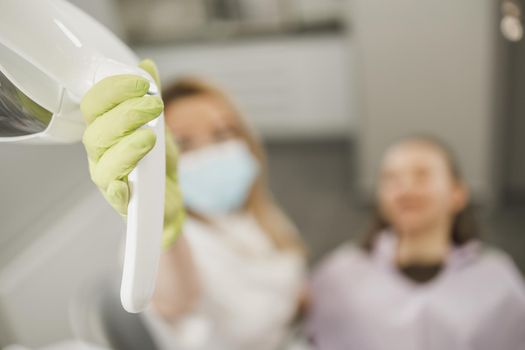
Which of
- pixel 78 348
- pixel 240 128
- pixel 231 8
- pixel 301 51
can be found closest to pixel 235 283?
pixel 240 128

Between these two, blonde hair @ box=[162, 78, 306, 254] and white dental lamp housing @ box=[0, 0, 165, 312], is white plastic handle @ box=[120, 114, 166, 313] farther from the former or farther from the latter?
blonde hair @ box=[162, 78, 306, 254]

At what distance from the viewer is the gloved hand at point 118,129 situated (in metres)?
0.45

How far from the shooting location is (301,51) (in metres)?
3.19

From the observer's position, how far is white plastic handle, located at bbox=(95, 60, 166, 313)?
0.44 metres

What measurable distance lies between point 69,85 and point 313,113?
9.65 ft

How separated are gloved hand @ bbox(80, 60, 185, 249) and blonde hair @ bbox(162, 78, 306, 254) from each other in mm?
796

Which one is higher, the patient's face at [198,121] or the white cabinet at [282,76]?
the patient's face at [198,121]

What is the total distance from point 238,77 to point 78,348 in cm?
277

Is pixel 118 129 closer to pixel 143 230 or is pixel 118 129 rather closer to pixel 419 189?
pixel 143 230

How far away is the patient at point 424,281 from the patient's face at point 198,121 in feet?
1.27

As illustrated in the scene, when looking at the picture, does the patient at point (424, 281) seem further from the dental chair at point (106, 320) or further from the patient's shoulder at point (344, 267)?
the dental chair at point (106, 320)

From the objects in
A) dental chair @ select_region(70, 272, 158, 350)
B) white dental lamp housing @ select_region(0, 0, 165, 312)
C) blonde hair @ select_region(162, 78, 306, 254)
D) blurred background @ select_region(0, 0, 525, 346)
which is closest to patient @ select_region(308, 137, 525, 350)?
blonde hair @ select_region(162, 78, 306, 254)

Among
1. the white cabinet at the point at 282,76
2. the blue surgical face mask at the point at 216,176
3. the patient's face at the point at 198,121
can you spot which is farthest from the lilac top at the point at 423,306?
the white cabinet at the point at 282,76

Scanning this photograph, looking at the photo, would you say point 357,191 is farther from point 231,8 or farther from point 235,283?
point 235,283
